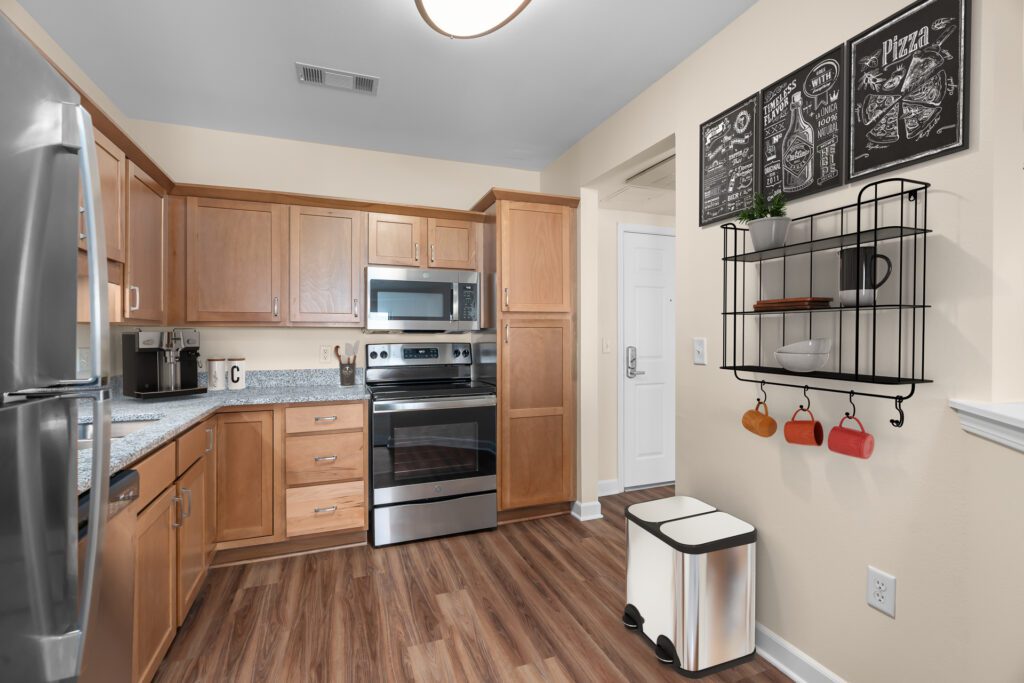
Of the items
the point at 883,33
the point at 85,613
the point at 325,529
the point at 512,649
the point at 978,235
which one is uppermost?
the point at 883,33

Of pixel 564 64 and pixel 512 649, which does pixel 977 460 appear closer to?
pixel 512 649

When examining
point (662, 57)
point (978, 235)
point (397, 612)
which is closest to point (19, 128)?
point (978, 235)

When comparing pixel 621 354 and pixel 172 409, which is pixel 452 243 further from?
pixel 172 409

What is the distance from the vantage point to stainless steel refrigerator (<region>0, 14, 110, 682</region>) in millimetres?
603

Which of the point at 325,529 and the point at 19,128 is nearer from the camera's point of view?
the point at 19,128

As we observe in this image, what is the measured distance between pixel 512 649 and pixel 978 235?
2.04 metres

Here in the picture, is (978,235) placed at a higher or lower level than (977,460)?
higher

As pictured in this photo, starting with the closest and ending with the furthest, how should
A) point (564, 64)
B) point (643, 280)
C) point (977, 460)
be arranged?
point (977, 460) → point (564, 64) → point (643, 280)

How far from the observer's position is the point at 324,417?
8.64 ft

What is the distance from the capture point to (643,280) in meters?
3.77

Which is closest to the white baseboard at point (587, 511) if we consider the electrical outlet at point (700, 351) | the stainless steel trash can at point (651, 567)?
the stainless steel trash can at point (651, 567)

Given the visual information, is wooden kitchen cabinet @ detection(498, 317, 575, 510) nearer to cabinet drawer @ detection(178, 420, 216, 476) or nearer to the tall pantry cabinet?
the tall pantry cabinet

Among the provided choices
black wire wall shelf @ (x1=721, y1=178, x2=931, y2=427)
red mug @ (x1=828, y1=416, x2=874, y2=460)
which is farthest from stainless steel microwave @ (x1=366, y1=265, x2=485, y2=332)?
red mug @ (x1=828, y1=416, x2=874, y2=460)

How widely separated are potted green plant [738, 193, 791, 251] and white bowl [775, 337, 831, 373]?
0.37m
